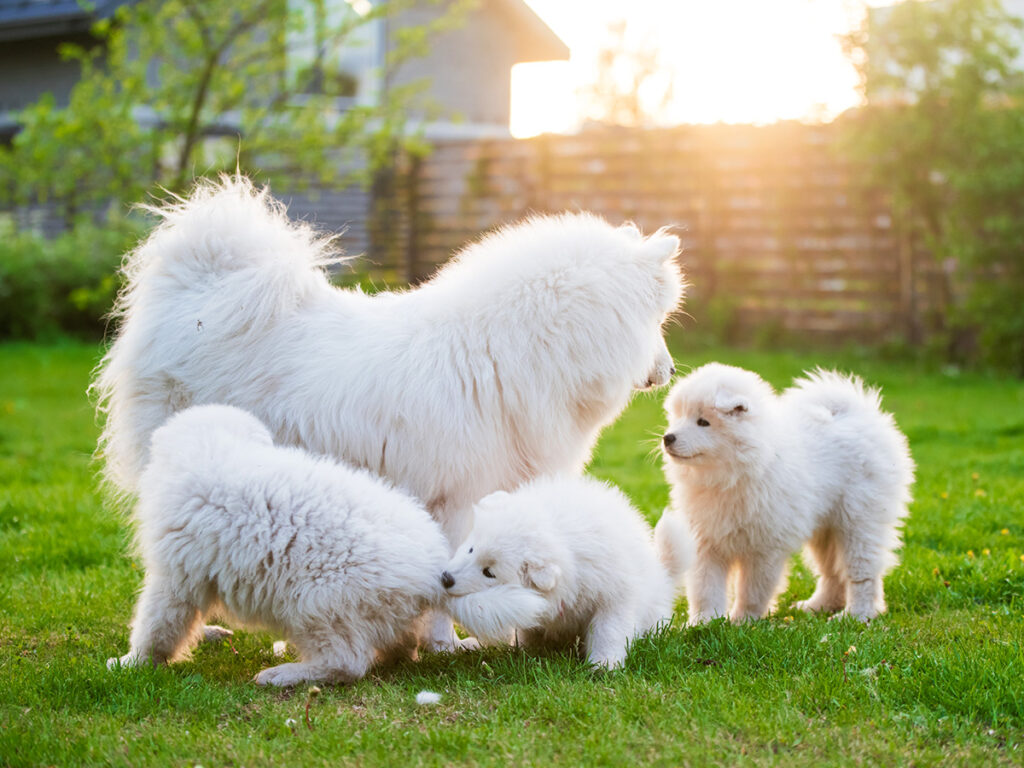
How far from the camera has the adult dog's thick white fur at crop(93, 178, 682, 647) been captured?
13.2ft

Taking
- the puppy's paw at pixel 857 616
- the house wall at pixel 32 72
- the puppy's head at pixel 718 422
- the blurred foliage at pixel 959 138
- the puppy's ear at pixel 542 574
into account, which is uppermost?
the house wall at pixel 32 72

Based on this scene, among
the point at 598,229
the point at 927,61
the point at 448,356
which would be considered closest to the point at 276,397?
the point at 448,356

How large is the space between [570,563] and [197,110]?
8.04 meters

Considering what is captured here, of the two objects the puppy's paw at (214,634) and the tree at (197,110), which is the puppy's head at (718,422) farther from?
the tree at (197,110)

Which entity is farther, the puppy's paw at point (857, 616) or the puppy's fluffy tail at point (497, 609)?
the puppy's paw at point (857, 616)

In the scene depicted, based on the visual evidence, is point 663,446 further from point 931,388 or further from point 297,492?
point 931,388

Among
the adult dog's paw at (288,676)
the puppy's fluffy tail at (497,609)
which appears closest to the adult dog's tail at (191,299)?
the adult dog's paw at (288,676)

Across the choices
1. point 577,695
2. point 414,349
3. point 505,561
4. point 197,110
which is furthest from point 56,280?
point 577,695

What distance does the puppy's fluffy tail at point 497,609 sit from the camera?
11.0 ft

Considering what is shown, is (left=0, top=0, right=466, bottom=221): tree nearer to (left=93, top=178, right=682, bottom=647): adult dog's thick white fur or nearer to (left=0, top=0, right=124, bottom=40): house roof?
(left=93, top=178, right=682, bottom=647): adult dog's thick white fur

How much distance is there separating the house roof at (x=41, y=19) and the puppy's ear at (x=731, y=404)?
1757 centimetres

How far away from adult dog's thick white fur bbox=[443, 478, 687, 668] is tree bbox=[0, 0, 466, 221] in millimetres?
7638

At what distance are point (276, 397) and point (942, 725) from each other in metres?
2.60

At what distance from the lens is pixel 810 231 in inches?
505
